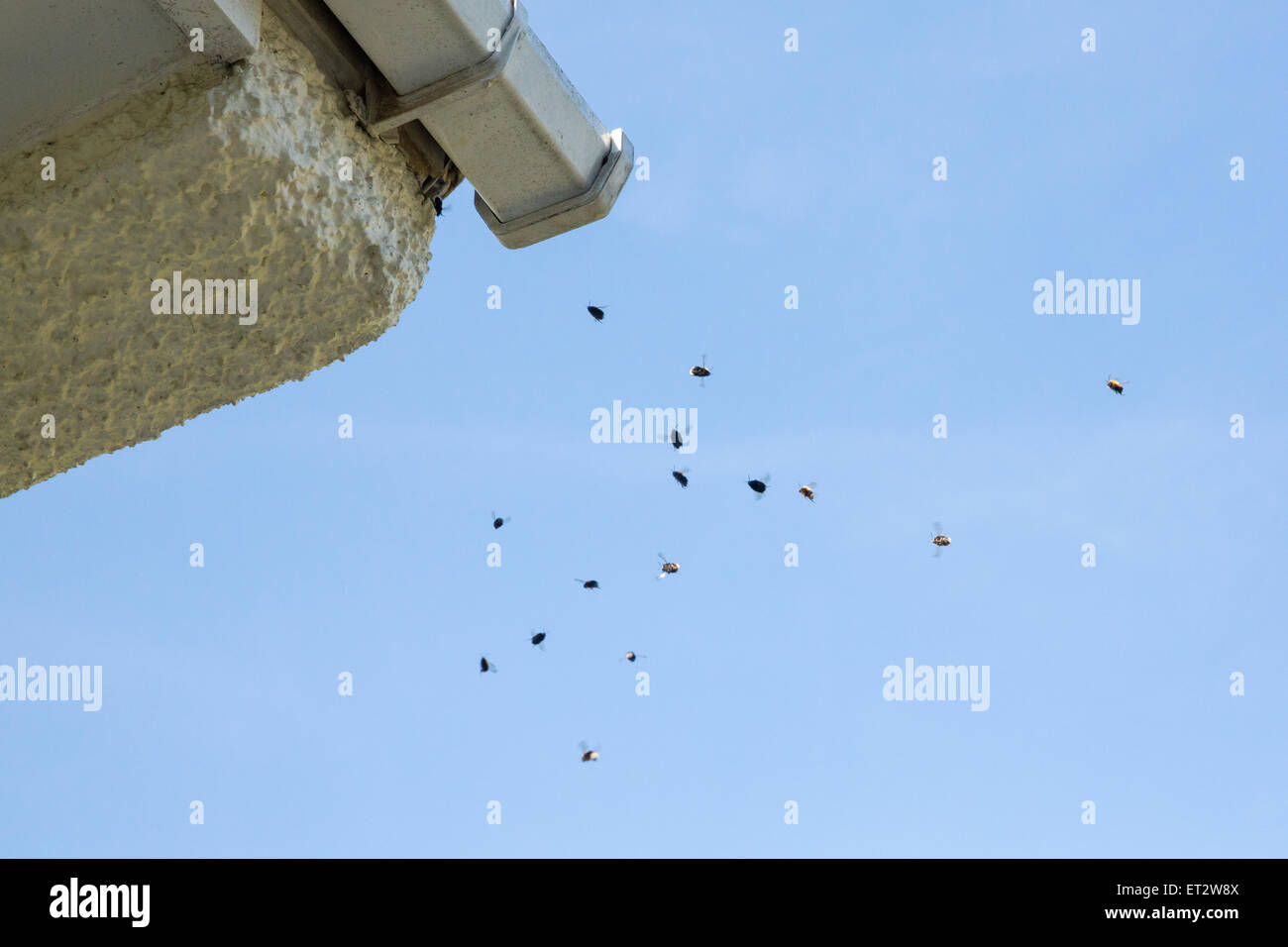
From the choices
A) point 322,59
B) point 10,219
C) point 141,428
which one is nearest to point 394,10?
point 322,59

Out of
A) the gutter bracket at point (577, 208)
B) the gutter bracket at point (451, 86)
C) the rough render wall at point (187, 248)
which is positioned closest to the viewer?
the rough render wall at point (187, 248)

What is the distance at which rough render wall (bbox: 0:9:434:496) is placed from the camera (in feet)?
8.61

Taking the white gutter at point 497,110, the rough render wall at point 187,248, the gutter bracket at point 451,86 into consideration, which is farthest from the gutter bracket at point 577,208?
the gutter bracket at point 451,86

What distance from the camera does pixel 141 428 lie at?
313 cm

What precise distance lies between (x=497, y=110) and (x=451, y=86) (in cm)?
13

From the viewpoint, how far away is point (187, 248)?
273 centimetres

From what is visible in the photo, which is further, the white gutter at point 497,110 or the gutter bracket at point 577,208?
the gutter bracket at point 577,208

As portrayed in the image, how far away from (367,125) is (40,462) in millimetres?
1256

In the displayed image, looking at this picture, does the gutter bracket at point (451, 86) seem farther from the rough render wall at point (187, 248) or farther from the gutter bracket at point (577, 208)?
the gutter bracket at point (577, 208)

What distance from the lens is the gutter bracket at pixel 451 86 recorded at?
9.02ft

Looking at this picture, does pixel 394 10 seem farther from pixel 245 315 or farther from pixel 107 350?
pixel 107 350

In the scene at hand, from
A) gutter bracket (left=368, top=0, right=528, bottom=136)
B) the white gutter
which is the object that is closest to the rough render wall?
gutter bracket (left=368, top=0, right=528, bottom=136)

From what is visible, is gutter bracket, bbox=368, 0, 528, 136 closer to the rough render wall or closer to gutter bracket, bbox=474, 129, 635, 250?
the rough render wall

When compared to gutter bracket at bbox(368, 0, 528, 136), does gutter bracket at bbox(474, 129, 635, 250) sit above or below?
below
